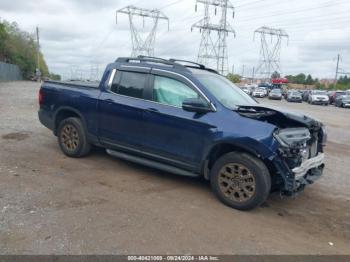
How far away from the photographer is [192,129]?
546 centimetres

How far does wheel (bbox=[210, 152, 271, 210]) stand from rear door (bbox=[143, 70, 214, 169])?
382 millimetres

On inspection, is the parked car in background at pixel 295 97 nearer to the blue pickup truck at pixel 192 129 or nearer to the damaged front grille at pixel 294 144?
the blue pickup truck at pixel 192 129

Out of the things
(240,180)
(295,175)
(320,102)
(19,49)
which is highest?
(19,49)

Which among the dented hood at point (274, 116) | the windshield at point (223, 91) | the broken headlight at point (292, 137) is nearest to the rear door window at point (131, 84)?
the windshield at point (223, 91)

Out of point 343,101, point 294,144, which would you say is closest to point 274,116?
point 294,144

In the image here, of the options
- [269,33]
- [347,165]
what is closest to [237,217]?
[347,165]

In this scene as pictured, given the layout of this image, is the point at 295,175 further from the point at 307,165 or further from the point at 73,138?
the point at 73,138

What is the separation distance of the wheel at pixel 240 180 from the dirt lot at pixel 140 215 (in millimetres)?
152

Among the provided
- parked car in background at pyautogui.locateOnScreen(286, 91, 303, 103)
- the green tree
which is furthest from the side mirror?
the green tree

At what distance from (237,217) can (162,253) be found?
4.70ft

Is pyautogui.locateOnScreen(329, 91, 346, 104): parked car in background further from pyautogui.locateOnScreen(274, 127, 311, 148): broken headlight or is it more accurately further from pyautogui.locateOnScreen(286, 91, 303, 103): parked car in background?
pyautogui.locateOnScreen(274, 127, 311, 148): broken headlight

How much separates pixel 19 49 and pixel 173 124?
71122 millimetres

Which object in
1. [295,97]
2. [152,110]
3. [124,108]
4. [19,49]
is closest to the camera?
[152,110]

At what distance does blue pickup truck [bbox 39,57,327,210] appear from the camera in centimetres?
499
